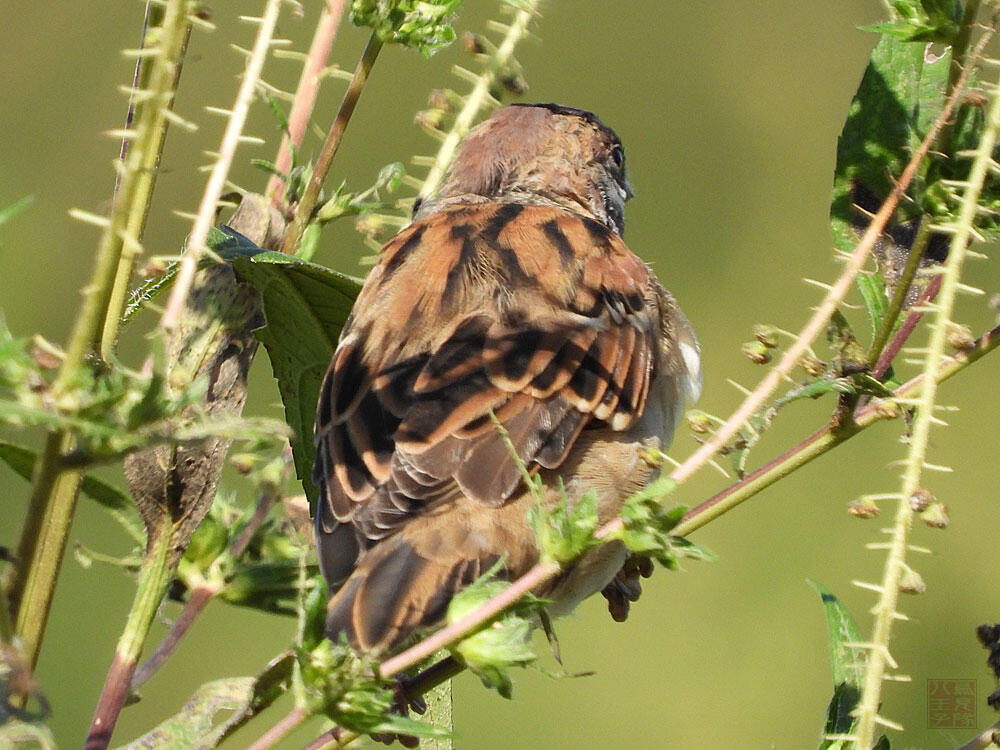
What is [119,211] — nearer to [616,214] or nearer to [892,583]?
[892,583]

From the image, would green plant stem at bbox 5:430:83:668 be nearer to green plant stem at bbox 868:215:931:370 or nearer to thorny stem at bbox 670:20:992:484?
thorny stem at bbox 670:20:992:484

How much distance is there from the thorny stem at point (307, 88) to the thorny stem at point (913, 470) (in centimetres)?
69

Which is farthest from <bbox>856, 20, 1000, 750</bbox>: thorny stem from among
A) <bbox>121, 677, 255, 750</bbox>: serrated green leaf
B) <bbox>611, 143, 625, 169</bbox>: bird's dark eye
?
<bbox>611, 143, 625, 169</bbox>: bird's dark eye

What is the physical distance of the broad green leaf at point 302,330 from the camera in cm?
164

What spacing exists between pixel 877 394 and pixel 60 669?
3.53 meters

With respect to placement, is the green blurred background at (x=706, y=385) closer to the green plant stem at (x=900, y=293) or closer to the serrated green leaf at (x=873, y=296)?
the serrated green leaf at (x=873, y=296)

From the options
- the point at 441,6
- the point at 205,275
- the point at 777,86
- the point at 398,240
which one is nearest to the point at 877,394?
the point at 441,6

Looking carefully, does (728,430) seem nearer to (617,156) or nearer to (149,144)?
(149,144)

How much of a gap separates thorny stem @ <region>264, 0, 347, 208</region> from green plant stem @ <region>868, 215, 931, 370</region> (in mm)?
732

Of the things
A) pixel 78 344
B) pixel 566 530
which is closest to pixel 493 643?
pixel 566 530

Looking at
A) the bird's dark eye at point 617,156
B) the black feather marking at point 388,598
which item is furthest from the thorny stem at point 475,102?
the bird's dark eye at point 617,156

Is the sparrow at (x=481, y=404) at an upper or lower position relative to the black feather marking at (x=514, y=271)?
lower

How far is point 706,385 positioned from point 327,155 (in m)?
3.88

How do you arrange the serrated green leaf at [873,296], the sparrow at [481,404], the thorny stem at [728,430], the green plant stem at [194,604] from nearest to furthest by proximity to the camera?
the thorny stem at [728,430]
the green plant stem at [194,604]
the serrated green leaf at [873,296]
the sparrow at [481,404]
